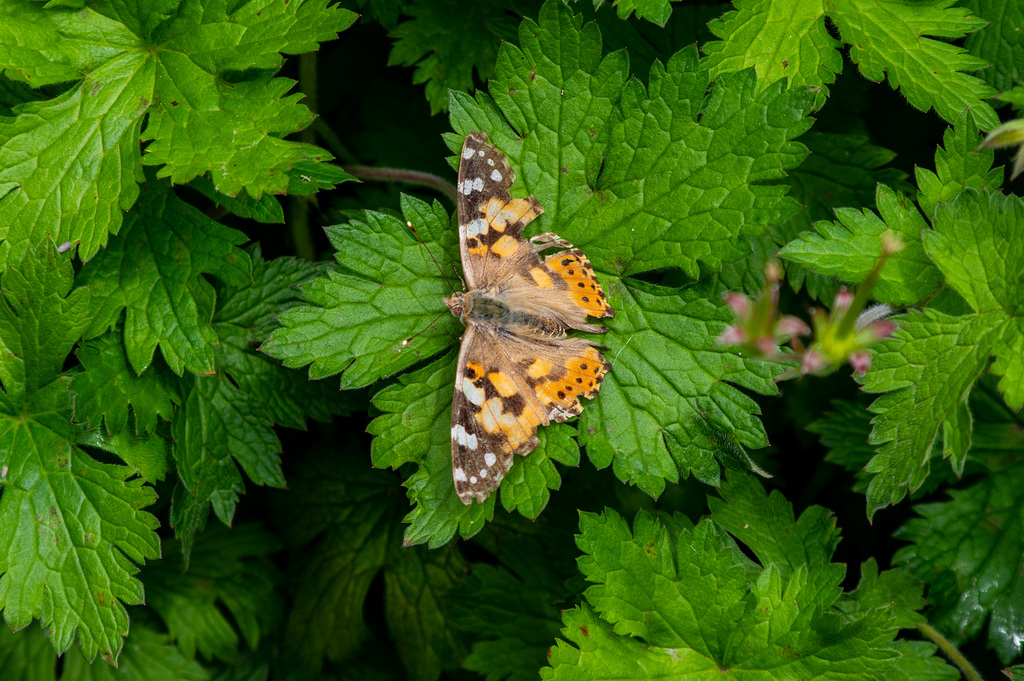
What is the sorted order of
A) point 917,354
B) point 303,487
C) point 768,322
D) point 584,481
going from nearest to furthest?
point 768,322
point 917,354
point 584,481
point 303,487

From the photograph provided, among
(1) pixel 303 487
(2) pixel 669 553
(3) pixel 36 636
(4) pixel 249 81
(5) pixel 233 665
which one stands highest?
(4) pixel 249 81

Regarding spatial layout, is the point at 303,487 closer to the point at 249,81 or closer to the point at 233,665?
the point at 233,665

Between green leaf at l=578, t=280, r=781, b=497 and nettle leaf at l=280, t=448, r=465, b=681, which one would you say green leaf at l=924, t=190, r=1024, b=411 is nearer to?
Result: green leaf at l=578, t=280, r=781, b=497

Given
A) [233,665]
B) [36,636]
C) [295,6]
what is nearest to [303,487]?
[233,665]

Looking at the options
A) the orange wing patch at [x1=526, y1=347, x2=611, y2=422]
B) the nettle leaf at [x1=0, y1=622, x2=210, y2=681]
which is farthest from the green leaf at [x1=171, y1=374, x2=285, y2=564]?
the orange wing patch at [x1=526, y1=347, x2=611, y2=422]

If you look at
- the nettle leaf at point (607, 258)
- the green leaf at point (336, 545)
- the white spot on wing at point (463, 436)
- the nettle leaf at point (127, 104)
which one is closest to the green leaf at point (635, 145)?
the nettle leaf at point (607, 258)

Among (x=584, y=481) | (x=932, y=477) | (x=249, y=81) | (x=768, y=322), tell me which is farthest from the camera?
(x=584, y=481)

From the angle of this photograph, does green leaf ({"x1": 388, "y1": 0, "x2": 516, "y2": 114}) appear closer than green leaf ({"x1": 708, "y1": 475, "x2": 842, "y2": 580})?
No

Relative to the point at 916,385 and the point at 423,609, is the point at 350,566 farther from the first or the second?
the point at 916,385
